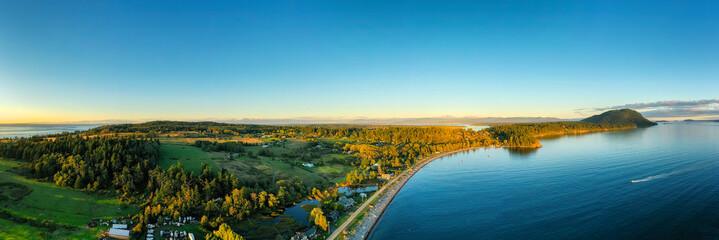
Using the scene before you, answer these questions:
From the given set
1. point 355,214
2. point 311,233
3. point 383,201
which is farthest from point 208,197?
point 383,201

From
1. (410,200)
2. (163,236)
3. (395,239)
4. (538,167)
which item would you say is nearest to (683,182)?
(538,167)

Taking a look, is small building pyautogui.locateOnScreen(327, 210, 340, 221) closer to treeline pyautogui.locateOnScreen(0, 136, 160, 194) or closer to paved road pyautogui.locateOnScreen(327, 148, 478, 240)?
paved road pyautogui.locateOnScreen(327, 148, 478, 240)

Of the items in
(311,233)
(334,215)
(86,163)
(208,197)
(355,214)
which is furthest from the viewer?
(86,163)

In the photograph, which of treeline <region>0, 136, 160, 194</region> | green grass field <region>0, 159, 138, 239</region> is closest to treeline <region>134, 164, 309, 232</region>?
treeline <region>0, 136, 160, 194</region>

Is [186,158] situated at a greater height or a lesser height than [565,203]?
greater

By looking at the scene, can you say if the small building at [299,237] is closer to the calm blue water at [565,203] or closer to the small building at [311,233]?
the small building at [311,233]

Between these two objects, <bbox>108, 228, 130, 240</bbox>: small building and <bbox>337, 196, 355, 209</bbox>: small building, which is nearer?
<bbox>108, 228, 130, 240</bbox>: small building

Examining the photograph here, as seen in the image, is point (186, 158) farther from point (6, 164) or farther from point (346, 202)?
point (346, 202)
